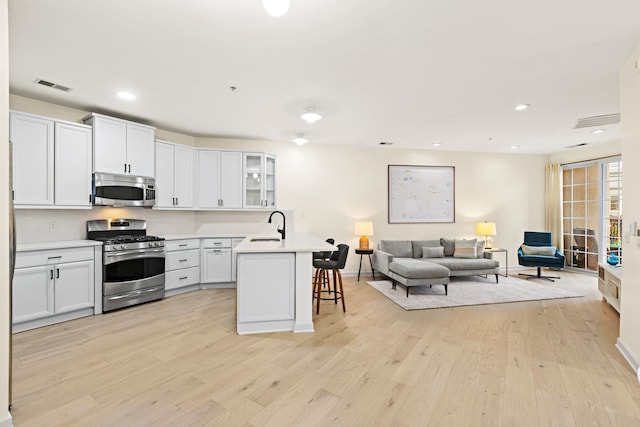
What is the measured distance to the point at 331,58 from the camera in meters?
2.75

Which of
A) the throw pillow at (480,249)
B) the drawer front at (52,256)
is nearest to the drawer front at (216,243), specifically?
the drawer front at (52,256)

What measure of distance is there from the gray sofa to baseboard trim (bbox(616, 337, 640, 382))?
2.07 meters

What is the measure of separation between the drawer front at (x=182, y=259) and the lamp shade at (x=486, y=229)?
208 inches

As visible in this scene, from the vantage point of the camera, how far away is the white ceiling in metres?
2.14

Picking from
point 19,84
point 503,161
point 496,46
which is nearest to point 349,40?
point 496,46

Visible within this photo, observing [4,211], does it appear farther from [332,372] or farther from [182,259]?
[182,259]

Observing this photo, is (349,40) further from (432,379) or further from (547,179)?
(547,179)

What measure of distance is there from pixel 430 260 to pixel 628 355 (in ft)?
10.3

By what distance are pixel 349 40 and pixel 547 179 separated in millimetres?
6563

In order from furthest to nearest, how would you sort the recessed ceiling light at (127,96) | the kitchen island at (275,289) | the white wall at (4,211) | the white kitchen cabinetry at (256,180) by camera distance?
the white kitchen cabinetry at (256,180)
the recessed ceiling light at (127,96)
the kitchen island at (275,289)
the white wall at (4,211)

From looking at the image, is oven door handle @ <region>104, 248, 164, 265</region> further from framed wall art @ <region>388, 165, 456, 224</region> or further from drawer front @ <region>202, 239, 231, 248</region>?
framed wall art @ <region>388, 165, 456, 224</region>

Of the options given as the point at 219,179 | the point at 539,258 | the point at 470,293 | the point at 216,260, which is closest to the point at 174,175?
the point at 219,179

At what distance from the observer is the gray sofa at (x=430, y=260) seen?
15.6ft

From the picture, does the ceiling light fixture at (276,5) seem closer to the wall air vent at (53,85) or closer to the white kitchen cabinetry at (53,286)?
the wall air vent at (53,85)
